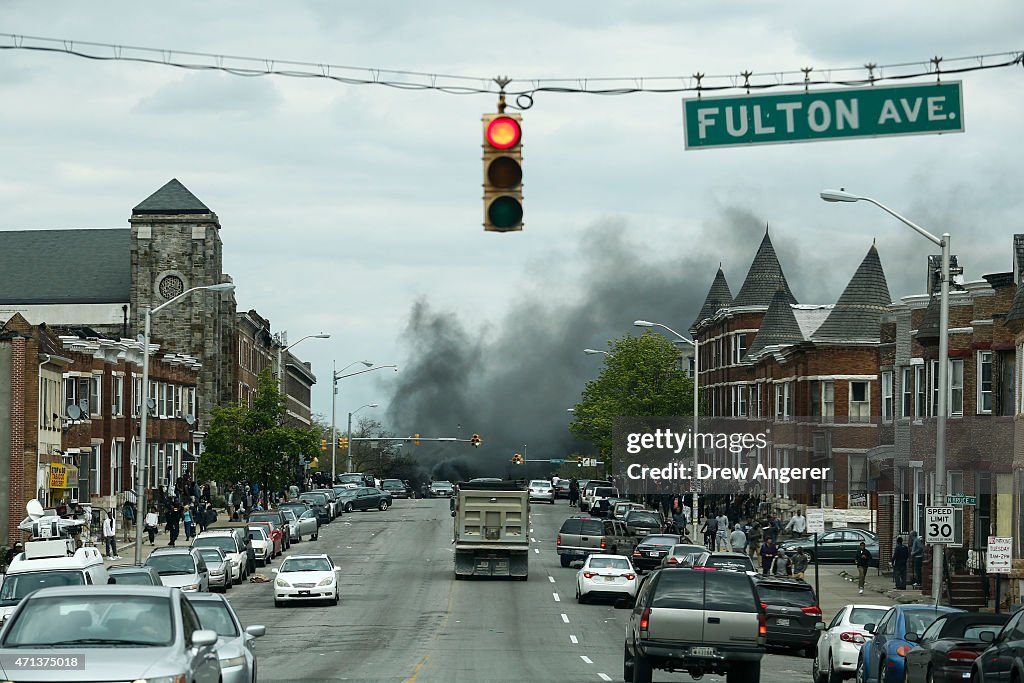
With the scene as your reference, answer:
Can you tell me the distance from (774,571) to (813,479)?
79.0ft

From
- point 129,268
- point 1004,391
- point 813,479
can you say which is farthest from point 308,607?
point 129,268

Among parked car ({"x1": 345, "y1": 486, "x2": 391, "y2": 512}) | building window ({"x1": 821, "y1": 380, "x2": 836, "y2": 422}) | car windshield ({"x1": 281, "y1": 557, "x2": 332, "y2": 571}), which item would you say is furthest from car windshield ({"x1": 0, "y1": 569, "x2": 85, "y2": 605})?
parked car ({"x1": 345, "y1": 486, "x2": 391, "y2": 512})

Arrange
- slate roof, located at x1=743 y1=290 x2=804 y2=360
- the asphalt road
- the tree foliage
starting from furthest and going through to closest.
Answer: slate roof, located at x1=743 y1=290 x2=804 y2=360 → the tree foliage → the asphalt road

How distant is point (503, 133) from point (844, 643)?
13.8 meters

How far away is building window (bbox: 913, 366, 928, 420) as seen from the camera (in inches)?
2069

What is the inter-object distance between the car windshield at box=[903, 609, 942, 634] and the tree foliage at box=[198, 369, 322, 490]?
183 ft

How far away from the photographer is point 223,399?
10469 centimetres

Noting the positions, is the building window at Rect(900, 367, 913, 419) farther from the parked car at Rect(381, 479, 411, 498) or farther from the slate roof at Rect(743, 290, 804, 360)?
the parked car at Rect(381, 479, 411, 498)

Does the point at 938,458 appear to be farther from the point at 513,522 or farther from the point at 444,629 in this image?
the point at 513,522

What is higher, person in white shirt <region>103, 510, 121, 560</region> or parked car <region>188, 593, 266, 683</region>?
parked car <region>188, 593, 266, 683</region>

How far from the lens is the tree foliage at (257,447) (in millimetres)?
75875

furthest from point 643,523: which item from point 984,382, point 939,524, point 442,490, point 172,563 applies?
point 442,490

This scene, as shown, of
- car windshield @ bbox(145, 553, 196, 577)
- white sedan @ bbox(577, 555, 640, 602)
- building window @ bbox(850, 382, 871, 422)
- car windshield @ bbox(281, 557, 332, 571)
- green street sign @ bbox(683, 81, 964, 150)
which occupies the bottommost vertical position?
white sedan @ bbox(577, 555, 640, 602)

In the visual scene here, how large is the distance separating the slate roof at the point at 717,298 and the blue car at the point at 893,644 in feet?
296
